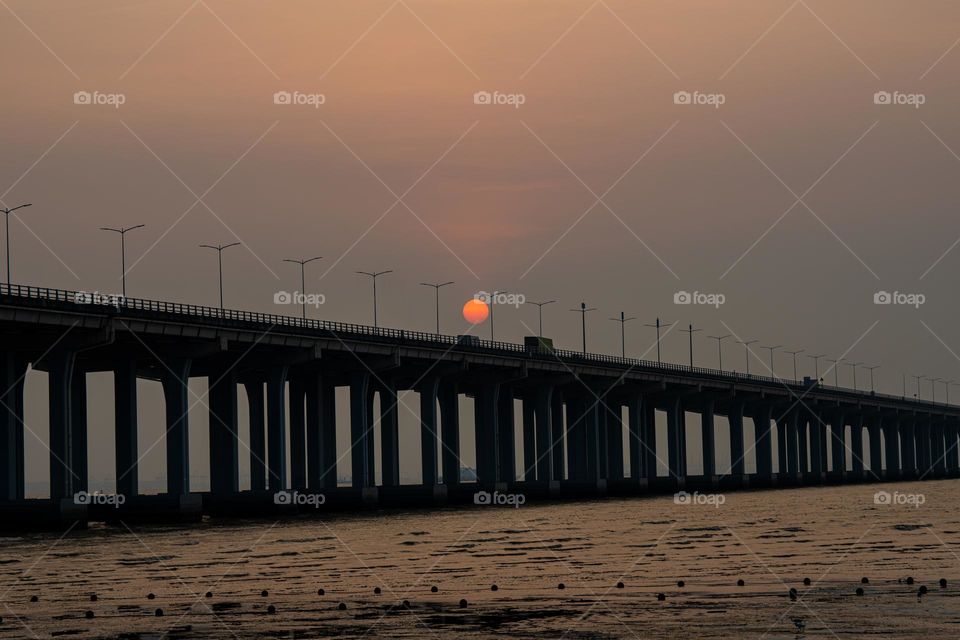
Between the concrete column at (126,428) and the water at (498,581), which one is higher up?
the concrete column at (126,428)

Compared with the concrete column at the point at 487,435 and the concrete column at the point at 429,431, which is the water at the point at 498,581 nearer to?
the concrete column at the point at 429,431

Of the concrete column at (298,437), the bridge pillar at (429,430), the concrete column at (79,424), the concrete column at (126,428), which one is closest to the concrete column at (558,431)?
the bridge pillar at (429,430)

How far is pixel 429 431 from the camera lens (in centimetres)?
13788

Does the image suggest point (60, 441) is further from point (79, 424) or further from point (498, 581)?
point (498, 581)

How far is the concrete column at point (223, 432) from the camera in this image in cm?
11206

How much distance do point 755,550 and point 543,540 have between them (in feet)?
42.6

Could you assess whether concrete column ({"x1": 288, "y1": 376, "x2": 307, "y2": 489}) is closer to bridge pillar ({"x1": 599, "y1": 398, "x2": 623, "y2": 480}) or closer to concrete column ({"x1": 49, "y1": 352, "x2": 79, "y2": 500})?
concrete column ({"x1": 49, "y1": 352, "x2": 79, "y2": 500})

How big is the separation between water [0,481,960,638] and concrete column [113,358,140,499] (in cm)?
2531

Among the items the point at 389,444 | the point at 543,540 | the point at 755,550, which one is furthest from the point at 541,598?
the point at 389,444

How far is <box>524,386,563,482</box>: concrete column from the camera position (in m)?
155

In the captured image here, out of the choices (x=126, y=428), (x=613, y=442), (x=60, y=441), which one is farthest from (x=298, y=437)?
(x=613, y=442)

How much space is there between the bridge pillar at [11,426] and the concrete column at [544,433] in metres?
65.9

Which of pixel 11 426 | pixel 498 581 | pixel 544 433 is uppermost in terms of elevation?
pixel 11 426

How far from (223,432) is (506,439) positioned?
53194 millimetres
